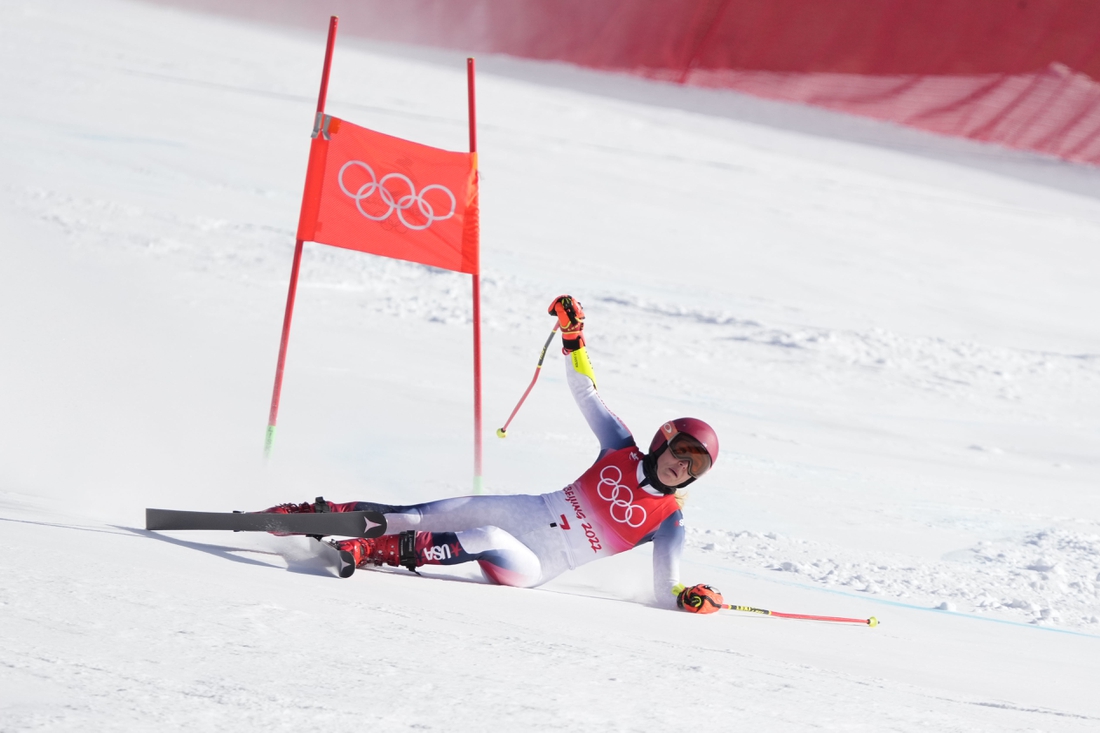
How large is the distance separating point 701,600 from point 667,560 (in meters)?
0.20

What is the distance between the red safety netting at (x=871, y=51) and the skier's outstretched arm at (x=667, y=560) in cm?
1492

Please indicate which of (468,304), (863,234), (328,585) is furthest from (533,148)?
(328,585)

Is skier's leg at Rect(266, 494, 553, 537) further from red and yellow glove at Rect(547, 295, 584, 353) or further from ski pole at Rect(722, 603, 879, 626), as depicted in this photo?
ski pole at Rect(722, 603, 879, 626)

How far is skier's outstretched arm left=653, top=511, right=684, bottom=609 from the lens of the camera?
3752 mm

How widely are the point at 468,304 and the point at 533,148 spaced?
5869 millimetres

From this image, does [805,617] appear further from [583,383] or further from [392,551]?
[392,551]

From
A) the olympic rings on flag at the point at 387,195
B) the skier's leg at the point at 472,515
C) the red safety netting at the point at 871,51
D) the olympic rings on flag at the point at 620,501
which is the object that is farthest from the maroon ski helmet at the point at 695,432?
the red safety netting at the point at 871,51

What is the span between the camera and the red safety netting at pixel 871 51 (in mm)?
16734

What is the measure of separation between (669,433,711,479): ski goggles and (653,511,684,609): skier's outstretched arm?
19 centimetres

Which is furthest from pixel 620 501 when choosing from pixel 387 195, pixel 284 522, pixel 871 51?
pixel 871 51

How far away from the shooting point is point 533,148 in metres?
14.0

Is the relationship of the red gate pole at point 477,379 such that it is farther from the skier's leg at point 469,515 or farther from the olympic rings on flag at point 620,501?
the olympic rings on flag at point 620,501

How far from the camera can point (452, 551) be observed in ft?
11.8

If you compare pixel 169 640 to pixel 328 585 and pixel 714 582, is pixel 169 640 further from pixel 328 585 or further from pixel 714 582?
pixel 714 582
